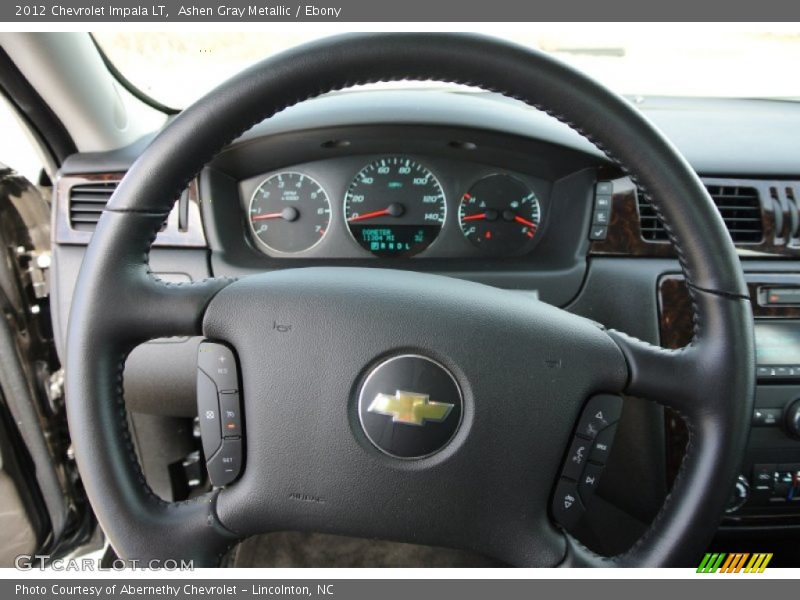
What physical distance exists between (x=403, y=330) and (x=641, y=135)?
47 cm

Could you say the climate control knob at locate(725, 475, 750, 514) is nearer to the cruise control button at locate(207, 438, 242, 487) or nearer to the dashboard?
the dashboard

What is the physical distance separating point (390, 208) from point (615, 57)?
2.67 ft

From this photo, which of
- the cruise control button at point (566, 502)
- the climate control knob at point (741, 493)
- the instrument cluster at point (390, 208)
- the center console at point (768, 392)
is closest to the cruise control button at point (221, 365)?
the cruise control button at point (566, 502)

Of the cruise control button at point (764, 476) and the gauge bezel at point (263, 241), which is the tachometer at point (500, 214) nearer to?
the gauge bezel at point (263, 241)

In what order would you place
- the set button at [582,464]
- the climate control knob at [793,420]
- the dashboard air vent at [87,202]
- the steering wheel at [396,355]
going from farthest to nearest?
1. the dashboard air vent at [87,202]
2. the climate control knob at [793,420]
3. the set button at [582,464]
4. the steering wheel at [396,355]

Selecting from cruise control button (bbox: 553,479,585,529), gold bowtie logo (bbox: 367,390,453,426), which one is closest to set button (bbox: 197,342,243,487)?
gold bowtie logo (bbox: 367,390,453,426)

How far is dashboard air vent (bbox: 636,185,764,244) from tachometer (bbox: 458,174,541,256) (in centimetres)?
30

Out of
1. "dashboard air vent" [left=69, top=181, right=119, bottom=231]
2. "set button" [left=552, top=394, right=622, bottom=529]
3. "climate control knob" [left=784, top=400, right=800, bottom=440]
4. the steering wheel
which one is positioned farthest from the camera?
"dashboard air vent" [left=69, top=181, right=119, bottom=231]

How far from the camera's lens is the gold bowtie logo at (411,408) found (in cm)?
104

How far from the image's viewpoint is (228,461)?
1089 mm

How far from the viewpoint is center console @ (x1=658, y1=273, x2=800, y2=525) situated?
5.43 feet

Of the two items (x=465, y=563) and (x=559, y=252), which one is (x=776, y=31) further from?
(x=465, y=563)

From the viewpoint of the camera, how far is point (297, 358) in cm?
107

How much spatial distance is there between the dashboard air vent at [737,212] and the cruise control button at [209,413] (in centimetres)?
120
